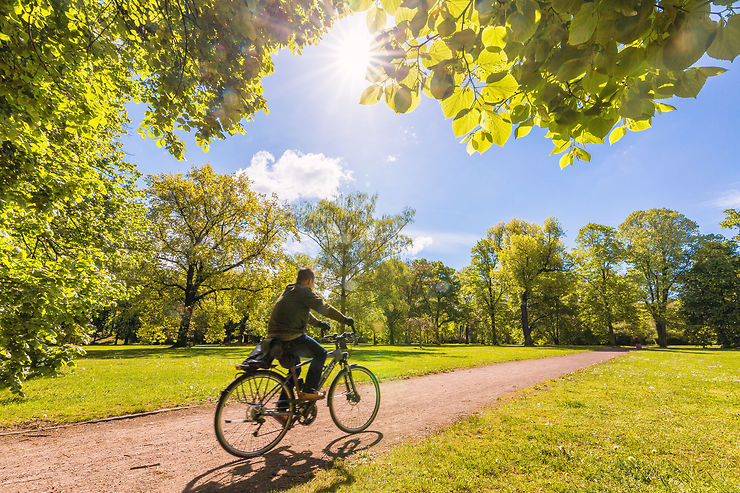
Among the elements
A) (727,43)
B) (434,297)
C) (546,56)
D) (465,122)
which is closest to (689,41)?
(727,43)

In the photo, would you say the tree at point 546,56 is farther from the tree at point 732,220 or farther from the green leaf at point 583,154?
the tree at point 732,220

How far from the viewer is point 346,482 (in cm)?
304

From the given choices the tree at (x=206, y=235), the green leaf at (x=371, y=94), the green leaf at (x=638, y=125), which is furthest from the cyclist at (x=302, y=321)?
the tree at (x=206, y=235)

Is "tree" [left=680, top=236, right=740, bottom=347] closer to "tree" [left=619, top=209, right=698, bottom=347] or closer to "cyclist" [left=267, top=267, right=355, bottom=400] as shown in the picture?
"tree" [left=619, top=209, right=698, bottom=347]

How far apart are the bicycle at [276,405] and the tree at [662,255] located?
43.8 meters

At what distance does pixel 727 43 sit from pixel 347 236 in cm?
2648

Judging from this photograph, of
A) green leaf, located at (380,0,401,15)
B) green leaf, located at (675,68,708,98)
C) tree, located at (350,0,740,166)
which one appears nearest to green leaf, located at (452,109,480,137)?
tree, located at (350,0,740,166)

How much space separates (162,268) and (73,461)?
24.1 m

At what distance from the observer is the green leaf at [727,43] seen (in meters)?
1.11

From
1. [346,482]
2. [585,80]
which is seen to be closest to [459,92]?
[585,80]

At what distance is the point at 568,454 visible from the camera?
360 cm

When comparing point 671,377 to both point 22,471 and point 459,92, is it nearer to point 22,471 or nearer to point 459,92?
point 459,92

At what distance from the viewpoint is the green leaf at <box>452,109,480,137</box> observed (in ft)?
5.95

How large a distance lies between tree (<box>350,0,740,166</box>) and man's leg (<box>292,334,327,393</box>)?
143 inches
